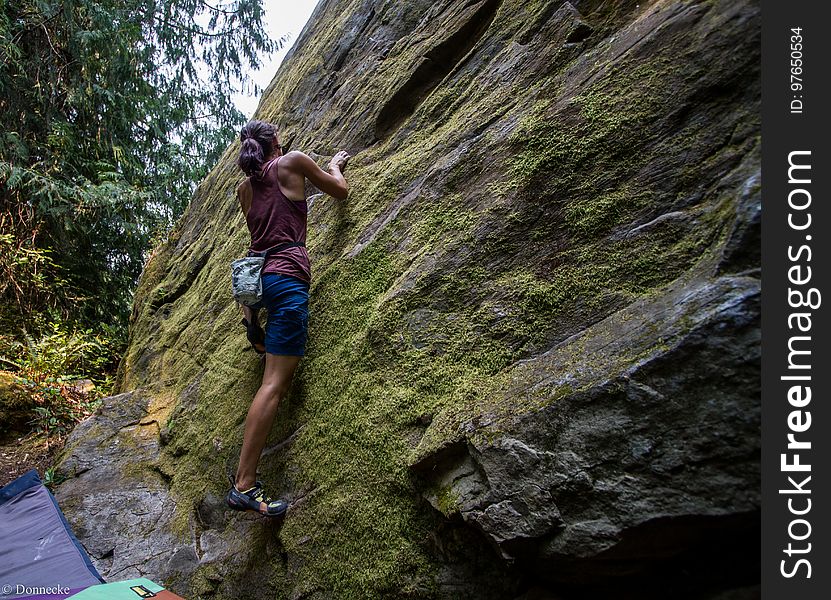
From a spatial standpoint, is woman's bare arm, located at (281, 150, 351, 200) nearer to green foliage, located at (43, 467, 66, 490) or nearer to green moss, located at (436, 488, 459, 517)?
green moss, located at (436, 488, 459, 517)

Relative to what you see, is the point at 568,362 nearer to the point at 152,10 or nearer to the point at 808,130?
the point at 808,130

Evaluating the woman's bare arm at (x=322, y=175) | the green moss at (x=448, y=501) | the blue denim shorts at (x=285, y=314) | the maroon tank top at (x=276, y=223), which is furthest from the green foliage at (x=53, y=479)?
the green moss at (x=448, y=501)

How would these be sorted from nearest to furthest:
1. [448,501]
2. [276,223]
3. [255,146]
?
[448,501], [276,223], [255,146]

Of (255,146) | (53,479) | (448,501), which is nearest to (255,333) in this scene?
(255,146)

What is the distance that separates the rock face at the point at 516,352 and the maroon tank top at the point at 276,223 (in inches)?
15.3

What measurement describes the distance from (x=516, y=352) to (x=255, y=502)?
2.10 metres

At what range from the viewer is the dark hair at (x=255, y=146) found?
385 cm

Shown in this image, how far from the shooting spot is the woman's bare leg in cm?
338

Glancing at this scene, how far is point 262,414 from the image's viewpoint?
135 inches

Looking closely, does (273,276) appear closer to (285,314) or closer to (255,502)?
(285,314)

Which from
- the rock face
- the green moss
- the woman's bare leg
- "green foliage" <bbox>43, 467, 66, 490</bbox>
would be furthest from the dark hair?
"green foliage" <bbox>43, 467, 66, 490</bbox>

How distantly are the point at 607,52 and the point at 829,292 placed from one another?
Result: 1831 mm

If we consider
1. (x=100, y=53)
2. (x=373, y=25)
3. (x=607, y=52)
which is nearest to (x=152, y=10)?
(x=100, y=53)

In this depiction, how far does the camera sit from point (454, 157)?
11.3 ft
